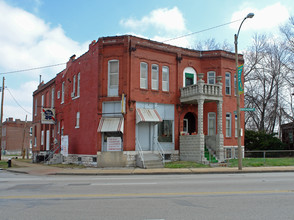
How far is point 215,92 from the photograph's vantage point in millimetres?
23891

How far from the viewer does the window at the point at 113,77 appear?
75.2 ft

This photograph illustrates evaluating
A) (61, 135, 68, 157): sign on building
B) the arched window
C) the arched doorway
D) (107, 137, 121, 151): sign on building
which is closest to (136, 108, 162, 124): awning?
(107, 137, 121, 151): sign on building

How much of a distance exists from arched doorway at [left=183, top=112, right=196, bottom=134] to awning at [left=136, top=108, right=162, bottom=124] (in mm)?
4063

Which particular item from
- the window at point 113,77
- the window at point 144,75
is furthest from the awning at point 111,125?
the window at point 144,75

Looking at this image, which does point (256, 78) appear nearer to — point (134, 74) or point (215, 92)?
point (215, 92)

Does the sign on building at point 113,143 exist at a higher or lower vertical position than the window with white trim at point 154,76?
lower

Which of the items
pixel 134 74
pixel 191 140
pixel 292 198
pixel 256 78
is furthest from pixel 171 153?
pixel 256 78

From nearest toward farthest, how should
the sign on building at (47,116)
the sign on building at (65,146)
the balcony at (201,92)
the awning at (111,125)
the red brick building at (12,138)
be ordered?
the awning at (111,125), the balcony at (201,92), the sign on building at (65,146), the sign on building at (47,116), the red brick building at (12,138)

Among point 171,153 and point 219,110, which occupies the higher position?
point 219,110

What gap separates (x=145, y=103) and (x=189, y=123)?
516 cm

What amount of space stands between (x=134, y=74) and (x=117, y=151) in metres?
5.86

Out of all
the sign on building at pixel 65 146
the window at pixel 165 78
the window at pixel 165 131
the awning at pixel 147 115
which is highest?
the window at pixel 165 78

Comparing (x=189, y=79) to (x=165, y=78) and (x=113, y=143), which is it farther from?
(x=113, y=143)

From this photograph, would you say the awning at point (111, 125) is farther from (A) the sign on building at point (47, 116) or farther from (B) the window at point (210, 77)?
(A) the sign on building at point (47, 116)
